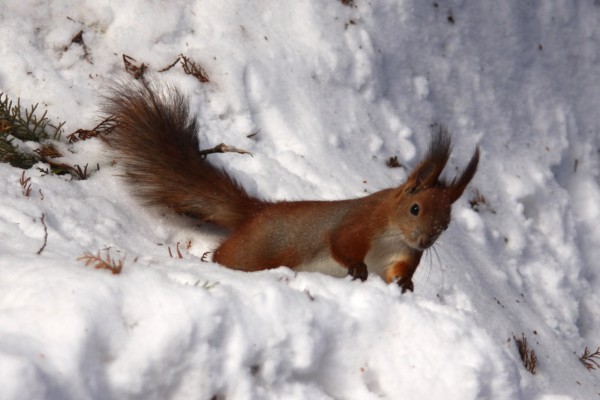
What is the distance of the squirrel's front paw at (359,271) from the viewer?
262 cm

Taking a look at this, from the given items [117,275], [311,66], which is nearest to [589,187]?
[311,66]

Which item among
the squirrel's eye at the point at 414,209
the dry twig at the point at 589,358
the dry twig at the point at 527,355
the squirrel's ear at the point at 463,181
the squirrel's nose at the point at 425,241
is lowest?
the dry twig at the point at 589,358

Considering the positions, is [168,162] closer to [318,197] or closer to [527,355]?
[318,197]

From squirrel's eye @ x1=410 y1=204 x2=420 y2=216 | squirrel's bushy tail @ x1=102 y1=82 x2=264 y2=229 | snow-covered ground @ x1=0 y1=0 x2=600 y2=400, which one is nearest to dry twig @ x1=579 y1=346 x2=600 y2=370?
snow-covered ground @ x1=0 y1=0 x2=600 y2=400

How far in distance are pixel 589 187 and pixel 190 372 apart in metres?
4.56

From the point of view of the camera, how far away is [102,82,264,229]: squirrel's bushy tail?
287 centimetres

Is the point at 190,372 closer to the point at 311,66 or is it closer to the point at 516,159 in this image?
the point at 311,66

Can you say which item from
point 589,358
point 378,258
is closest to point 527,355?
point 589,358

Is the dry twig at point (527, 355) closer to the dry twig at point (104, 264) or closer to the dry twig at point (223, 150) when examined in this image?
the dry twig at point (223, 150)

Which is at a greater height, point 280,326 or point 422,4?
point 422,4

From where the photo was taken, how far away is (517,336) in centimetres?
359

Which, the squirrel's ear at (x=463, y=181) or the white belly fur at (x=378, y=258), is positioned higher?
the squirrel's ear at (x=463, y=181)

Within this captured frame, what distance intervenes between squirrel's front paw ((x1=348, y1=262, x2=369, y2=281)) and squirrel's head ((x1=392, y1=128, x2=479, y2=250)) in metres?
0.23

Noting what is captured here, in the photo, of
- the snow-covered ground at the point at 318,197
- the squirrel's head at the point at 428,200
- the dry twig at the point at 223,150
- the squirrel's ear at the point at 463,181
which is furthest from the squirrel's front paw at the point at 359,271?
the dry twig at the point at 223,150
